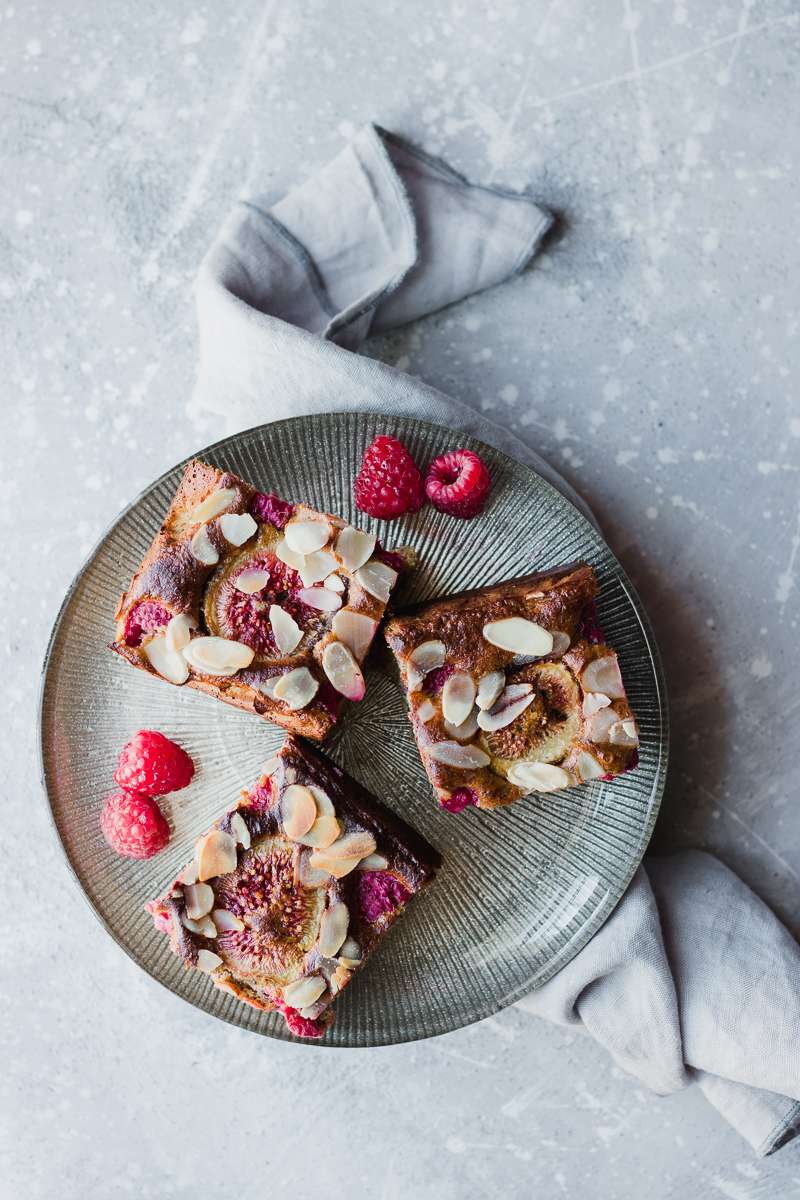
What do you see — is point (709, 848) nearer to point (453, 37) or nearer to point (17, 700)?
point (17, 700)

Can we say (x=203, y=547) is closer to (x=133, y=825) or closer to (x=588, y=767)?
(x=133, y=825)

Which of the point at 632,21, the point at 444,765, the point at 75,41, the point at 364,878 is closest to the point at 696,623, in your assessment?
the point at 444,765

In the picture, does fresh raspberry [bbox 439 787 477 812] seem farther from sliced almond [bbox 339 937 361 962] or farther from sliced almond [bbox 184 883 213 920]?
sliced almond [bbox 184 883 213 920]

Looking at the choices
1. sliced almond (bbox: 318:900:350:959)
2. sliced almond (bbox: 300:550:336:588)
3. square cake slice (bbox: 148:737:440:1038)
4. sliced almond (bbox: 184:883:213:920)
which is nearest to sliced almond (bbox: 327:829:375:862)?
square cake slice (bbox: 148:737:440:1038)

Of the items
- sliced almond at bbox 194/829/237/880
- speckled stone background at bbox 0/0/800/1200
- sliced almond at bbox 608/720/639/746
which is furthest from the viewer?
speckled stone background at bbox 0/0/800/1200

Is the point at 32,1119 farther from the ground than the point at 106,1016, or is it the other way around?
the point at 106,1016

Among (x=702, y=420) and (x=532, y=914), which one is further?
(x=702, y=420)
